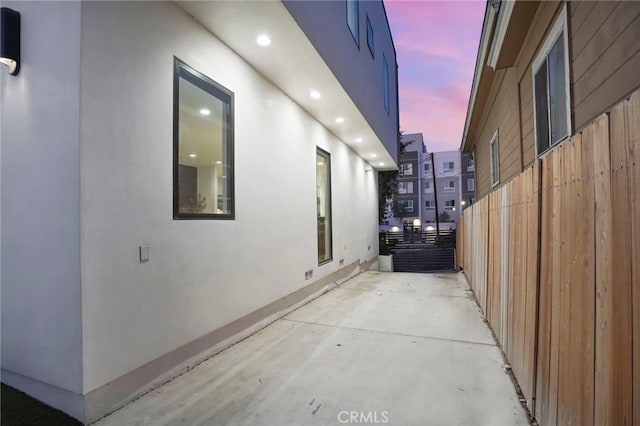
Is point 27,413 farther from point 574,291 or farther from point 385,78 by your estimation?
point 385,78

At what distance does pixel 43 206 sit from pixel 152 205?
0.65 metres

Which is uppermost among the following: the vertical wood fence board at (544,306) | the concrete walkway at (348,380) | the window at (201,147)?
the window at (201,147)

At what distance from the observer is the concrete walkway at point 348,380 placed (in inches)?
85.2

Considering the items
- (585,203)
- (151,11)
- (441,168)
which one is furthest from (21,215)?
(441,168)

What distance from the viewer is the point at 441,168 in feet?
98.1

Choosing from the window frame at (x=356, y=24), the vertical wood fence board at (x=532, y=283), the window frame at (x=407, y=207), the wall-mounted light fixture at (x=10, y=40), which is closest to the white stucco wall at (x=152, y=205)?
the wall-mounted light fixture at (x=10, y=40)

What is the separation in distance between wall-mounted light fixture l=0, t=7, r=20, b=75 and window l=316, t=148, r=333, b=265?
435 cm

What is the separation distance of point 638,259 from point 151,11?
3313 mm

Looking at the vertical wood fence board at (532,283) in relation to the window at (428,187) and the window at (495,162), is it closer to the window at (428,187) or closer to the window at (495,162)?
the window at (495,162)

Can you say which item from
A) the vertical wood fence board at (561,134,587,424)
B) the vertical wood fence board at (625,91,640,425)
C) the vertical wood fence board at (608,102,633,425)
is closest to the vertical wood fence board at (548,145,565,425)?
the vertical wood fence board at (561,134,587,424)

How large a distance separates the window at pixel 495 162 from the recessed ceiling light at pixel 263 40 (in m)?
4.55

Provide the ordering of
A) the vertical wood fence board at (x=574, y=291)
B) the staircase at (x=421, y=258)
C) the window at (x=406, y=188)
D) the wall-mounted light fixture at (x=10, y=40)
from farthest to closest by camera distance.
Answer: the window at (x=406, y=188) → the staircase at (x=421, y=258) → the wall-mounted light fixture at (x=10, y=40) → the vertical wood fence board at (x=574, y=291)

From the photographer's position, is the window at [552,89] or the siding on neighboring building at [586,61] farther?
the window at [552,89]

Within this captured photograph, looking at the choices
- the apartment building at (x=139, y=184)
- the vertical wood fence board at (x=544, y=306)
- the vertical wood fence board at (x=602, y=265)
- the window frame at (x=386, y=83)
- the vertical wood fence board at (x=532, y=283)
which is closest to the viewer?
the vertical wood fence board at (x=602, y=265)
